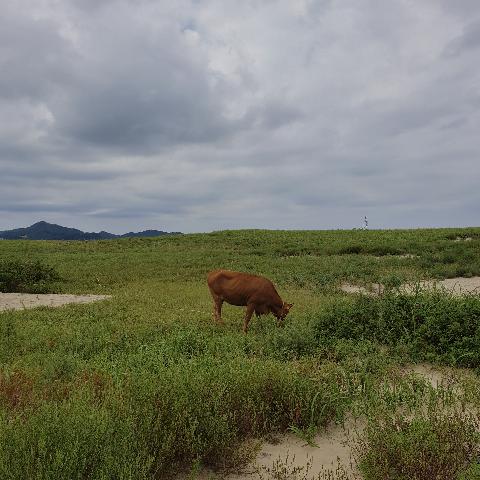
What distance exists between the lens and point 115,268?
1034 inches

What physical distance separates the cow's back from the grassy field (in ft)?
2.36

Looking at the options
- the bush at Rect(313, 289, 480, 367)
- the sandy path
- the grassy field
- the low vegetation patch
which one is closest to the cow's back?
the grassy field

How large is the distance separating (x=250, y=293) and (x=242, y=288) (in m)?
0.24

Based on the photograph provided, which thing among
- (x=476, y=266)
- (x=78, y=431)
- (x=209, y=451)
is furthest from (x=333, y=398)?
(x=476, y=266)

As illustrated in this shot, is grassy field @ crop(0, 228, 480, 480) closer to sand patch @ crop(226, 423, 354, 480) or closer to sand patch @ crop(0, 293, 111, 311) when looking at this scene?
sand patch @ crop(226, 423, 354, 480)

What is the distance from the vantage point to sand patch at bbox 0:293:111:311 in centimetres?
1650

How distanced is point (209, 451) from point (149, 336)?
6.05 metres

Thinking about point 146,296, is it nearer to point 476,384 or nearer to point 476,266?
point 476,384

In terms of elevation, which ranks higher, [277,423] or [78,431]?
[78,431]

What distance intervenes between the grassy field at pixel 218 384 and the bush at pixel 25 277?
5703 millimetres

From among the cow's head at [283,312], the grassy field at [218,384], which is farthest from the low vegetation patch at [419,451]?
the cow's head at [283,312]

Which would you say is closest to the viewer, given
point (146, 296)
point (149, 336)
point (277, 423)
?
point (277, 423)

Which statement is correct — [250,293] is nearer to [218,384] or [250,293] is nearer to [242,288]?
[242,288]

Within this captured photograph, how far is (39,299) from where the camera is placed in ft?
58.0
